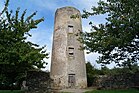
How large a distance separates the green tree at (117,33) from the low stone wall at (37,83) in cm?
634

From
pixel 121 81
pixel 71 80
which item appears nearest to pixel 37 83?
pixel 71 80

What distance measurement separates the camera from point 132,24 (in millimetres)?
18688

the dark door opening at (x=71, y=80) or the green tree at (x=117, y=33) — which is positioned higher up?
the green tree at (x=117, y=33)

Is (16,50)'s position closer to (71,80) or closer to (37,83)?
(37,83)

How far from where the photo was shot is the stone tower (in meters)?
30.1

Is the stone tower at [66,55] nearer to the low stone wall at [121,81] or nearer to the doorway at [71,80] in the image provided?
the doorway at [71,80]

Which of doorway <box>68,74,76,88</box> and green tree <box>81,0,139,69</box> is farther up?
green tree <box>81,0,139,69</box>

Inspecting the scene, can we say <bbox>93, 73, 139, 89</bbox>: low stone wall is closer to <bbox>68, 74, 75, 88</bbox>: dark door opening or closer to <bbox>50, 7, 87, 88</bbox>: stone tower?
<bbox>50, 7, 87, 88</bbox>: stone tower

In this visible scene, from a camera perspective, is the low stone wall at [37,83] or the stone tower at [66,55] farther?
the stone tower at [66,55]

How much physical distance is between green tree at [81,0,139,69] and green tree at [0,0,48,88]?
5347mm

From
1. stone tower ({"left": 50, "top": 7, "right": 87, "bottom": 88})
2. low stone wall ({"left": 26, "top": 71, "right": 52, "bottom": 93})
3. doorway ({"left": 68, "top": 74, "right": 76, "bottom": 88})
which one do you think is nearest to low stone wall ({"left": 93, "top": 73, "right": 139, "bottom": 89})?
stone tower ({"left": 50, "top": 7, "right": 87, "bottom": 88})

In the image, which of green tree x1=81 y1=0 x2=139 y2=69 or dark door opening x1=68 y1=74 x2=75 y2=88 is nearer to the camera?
green tree x1=81 y1=0 x2=139 y2=69

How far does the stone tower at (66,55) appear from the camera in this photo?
98.7 ft

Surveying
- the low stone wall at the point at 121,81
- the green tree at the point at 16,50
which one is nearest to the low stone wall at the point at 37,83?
the green tree at the point at 16,50
